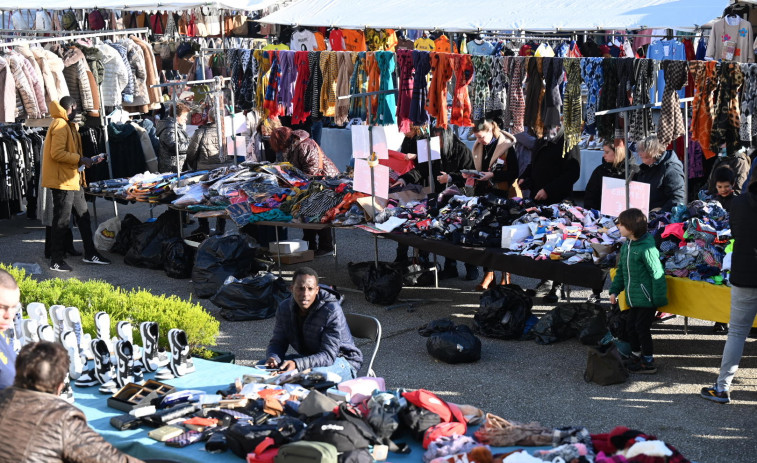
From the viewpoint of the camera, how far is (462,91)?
974cm

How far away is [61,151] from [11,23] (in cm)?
1402

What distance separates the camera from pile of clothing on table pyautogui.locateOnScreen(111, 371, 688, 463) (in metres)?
4.24

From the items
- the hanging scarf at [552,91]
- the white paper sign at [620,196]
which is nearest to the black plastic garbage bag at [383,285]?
the hanging scarf at [552,91]

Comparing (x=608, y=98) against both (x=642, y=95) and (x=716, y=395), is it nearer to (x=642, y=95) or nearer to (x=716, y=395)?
(x=642, y=95)

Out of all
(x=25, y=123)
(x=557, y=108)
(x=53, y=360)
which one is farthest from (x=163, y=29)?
(x=53, y=360)

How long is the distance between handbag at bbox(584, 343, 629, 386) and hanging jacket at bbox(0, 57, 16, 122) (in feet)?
26.1

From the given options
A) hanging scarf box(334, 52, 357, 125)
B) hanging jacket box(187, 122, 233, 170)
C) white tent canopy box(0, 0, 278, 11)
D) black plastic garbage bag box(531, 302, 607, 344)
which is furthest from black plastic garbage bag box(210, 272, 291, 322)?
white tent canopy box(0, 0, 278, 11)

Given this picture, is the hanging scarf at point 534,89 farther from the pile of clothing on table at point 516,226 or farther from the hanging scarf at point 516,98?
the pile of clothing on table at point 516,226

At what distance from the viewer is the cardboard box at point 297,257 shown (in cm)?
1093

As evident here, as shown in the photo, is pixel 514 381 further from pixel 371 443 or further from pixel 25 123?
pixel 25 123

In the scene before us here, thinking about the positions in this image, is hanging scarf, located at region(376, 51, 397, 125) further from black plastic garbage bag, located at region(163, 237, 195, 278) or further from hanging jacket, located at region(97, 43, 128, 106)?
hanging jacket, located at region(97, 43, 128, 106)

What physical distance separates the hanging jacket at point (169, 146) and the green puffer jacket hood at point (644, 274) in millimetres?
6883

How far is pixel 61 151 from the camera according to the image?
10.5 meters

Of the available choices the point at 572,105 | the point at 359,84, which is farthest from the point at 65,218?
the point at 572,105
